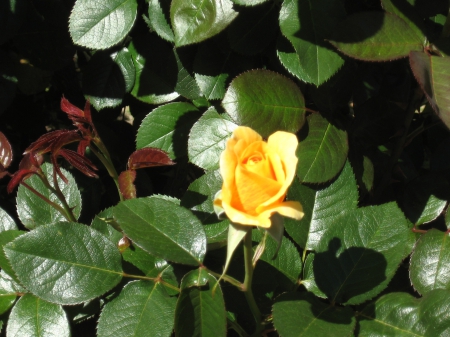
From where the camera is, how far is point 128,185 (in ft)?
3.05

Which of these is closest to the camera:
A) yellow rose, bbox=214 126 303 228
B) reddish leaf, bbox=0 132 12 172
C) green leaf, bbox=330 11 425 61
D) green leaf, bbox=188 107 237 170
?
yellow rose, bbox=214 126 303 228

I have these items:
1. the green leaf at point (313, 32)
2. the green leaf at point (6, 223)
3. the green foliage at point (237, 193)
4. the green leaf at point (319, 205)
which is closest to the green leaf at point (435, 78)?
the green foliage at point (237, 193)

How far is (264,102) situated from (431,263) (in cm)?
41

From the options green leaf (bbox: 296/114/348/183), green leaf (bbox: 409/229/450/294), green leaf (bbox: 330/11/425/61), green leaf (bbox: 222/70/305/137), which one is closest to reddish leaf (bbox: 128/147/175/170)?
green leaf (bbox: 222/70/305/137)

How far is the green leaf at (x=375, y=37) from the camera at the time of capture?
84cm

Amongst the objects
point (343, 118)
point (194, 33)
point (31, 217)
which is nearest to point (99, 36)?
point (194, 33)

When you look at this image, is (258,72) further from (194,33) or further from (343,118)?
(343,118)

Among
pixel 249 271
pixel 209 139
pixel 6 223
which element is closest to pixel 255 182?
pixel 249 271

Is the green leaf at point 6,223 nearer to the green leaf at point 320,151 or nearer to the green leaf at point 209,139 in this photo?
the green leaf at point 209,139

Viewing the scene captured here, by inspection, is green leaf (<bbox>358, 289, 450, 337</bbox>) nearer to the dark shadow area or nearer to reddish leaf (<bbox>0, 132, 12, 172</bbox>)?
the dark shadow area

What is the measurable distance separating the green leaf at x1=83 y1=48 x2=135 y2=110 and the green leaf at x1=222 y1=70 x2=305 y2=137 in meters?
0.37

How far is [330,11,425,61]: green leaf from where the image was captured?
84cm

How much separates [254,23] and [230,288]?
0.50 m

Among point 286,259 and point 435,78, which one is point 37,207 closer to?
point 286,259
